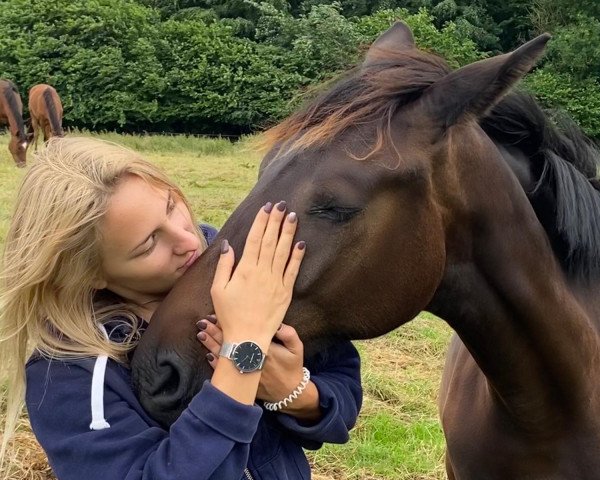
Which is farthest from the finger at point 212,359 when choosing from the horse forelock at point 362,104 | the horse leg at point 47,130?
the horse leg at point 47,130

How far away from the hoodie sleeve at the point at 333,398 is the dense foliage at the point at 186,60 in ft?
68.7

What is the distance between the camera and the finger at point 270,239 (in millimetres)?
1452

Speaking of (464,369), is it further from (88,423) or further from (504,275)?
(88,423)

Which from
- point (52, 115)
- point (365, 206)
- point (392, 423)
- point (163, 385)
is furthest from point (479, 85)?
point (52, 115)

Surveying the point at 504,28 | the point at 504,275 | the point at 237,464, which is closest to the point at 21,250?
the point at 237,464

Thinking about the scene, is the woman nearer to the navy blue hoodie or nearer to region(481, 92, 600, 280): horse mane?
the navy blue hoodie

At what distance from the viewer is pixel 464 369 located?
7.54ft

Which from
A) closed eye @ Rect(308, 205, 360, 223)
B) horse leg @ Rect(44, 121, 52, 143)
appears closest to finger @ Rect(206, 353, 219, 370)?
closed eye @ Rect(308, 205, 360, 223)

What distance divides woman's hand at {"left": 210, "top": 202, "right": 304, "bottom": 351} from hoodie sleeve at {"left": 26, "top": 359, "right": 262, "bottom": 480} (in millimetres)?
151

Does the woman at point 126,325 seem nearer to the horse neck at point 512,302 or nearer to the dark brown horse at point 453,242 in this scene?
the dark brown horse at point 453,242

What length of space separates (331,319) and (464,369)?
35.8 inches

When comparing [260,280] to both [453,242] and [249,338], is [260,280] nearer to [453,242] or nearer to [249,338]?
[249,338]

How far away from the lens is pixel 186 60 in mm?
24328

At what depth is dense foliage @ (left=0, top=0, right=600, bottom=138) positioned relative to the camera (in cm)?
2303
